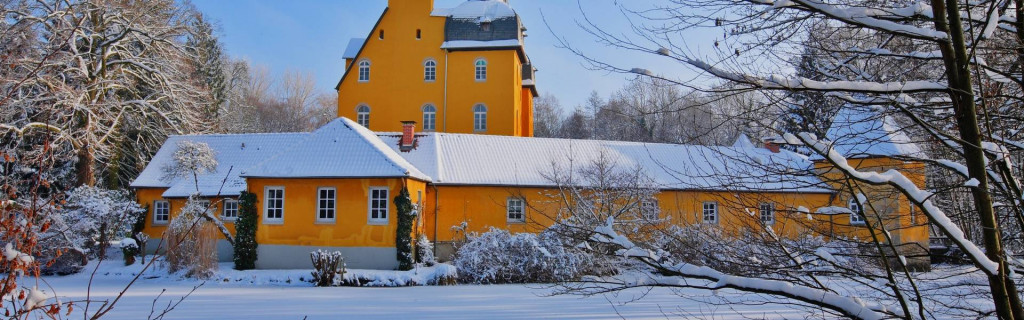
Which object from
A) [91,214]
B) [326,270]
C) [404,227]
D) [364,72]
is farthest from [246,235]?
[364,72]

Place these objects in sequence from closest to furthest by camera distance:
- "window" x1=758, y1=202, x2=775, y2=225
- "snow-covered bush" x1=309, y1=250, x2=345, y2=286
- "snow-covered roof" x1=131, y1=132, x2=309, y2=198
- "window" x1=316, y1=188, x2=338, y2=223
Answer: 1. "window" x1=758, y1=202, x2=775, y2=225
2. "snow-covered bush" x1=309, y1=250, x2=345, y2=286
3. "window" x1=316, y1=188, x2=338, y2=223
4. "snow-covered roof" x1=131, y1=132, x2=309, y2=198

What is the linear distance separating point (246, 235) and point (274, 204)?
1.18 meters

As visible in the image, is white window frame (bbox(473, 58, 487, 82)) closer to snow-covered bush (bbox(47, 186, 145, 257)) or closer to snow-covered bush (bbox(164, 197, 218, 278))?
snow-covered bush (bbox(47, 186, 145, 257))

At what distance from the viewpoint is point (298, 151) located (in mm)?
21984

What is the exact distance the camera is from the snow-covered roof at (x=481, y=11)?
35406 millimetres

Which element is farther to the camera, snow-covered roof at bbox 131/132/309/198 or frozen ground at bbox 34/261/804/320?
snow-covered roof at bbox 131/132/309/198

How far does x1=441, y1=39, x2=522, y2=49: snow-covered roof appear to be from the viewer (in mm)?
34562

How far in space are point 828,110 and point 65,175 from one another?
101 ft

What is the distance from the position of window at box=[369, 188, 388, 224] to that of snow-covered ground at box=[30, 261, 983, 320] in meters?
2.52

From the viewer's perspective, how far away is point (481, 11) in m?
35.6

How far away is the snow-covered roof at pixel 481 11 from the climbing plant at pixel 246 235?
17335 millimetres

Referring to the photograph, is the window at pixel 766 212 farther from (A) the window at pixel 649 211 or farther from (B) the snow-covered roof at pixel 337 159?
(B) the snow-covered roof at pixel 337 159

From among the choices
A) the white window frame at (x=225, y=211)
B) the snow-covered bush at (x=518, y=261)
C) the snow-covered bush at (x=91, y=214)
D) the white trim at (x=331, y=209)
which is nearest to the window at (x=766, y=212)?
the snow-covered bush at (x=518, y=261)

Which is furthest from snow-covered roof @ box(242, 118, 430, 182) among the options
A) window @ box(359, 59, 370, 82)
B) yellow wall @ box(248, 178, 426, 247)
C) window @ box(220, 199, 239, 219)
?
window @ box(359, 59, 370, 82)
